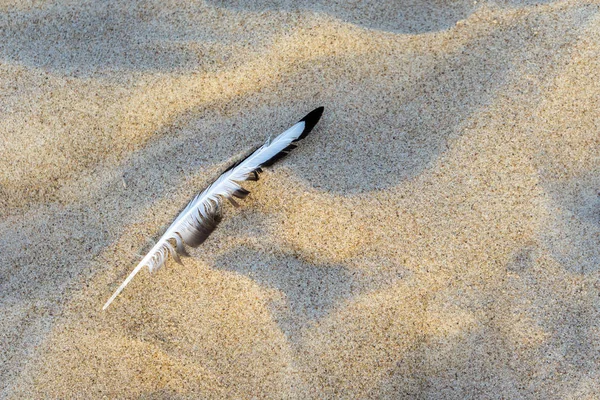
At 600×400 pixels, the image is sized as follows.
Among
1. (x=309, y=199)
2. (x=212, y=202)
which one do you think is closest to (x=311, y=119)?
(x=309, y=199)

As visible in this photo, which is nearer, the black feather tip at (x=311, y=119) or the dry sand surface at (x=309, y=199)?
the dry sand surface at (x=309, y=199)

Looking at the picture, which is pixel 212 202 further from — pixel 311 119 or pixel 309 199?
pixel 311 119

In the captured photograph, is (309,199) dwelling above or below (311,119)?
below

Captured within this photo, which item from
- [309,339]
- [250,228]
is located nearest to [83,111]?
[250,228]

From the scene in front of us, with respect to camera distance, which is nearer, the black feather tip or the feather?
the feather

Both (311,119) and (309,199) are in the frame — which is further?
(311,119)
